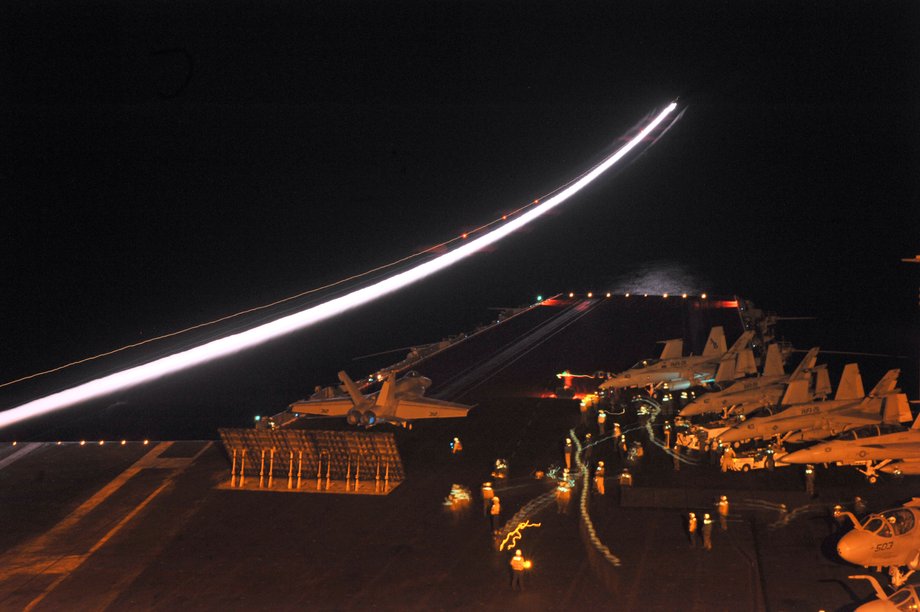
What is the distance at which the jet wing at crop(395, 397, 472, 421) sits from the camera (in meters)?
35.8

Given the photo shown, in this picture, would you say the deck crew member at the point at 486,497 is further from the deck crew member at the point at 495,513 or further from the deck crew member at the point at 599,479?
the deck crew member at the point at 599,479

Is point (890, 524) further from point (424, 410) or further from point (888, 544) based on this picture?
point (424, 410)

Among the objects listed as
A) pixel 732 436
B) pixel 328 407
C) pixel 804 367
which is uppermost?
pixel 804 367

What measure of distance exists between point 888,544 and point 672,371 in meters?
19.6

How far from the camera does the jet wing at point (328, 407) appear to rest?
3688cm

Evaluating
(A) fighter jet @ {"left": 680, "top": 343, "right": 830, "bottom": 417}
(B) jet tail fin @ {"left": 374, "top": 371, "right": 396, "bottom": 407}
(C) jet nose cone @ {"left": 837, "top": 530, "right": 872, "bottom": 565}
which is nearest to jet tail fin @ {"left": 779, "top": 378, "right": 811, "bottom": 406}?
(A) fighter jet @ {"left": 680, "top": 343, "right": 830, "bottom": 417}

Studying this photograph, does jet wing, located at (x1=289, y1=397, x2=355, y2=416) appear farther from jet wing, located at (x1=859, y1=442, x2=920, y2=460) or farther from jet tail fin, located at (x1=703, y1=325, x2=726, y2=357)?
jet wing, located at (x1=859, y1=442, x2=920, y2=460)

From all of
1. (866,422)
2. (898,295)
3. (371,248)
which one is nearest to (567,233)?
(371,248)

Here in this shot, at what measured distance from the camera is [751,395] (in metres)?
35.5

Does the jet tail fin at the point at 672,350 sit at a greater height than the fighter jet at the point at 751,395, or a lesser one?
greater

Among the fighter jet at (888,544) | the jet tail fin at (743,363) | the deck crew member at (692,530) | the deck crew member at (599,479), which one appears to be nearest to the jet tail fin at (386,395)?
the deck crew member at (599,479)

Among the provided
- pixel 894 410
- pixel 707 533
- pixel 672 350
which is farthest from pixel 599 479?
pixel 672 350

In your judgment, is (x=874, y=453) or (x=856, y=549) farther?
(x=874, y=453)

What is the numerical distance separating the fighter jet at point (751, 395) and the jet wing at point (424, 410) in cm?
907
